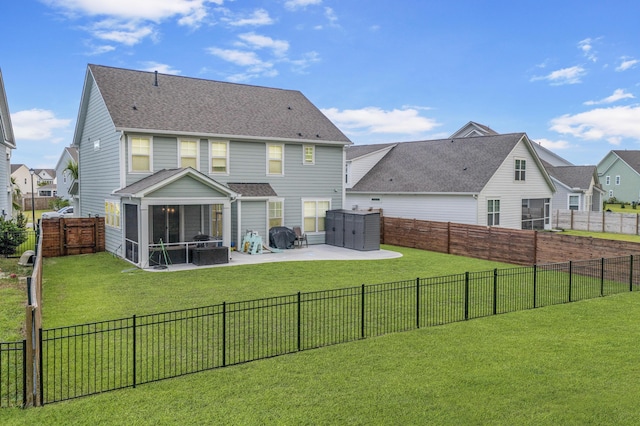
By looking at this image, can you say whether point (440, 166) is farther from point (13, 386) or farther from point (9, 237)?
point (13, 386)

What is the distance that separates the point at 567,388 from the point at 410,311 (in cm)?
479

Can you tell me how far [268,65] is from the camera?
115ft

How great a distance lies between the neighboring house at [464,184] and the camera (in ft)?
89.2

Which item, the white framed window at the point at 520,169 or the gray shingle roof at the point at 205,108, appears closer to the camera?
the gray shingle roof at the point at 205,108

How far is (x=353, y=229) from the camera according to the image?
960 inches

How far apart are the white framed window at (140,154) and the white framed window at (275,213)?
6.28 m

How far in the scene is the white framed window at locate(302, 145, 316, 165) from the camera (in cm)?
2605

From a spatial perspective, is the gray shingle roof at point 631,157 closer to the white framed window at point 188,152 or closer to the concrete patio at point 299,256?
the concrete patio at point 299,256

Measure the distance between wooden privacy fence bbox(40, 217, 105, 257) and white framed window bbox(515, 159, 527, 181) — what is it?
23.0 metres

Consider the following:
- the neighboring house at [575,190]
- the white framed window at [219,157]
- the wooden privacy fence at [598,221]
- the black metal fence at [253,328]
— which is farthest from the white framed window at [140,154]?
the neighboring house at [575,190]

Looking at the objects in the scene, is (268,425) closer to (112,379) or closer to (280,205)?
(112,379)

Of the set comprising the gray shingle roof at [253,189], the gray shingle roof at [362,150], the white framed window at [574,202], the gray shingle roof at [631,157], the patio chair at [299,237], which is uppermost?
the gray shingle roof at [631,157]

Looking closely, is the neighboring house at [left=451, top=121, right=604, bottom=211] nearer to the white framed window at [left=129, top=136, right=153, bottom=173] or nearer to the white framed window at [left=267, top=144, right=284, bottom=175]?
the white framed window at [left=267, top=144, right=284, bottom=175]

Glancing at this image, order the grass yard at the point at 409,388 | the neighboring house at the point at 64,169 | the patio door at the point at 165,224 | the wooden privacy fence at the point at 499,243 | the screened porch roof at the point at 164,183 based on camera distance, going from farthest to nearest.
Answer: the neighboring house at the point at 64,169 < the patio door at the point at 165,224 < the screened porch roof at the point at 164,183 < the wooden privacy fence at the point at 499,243 < the grass yard at the point at 409,388
